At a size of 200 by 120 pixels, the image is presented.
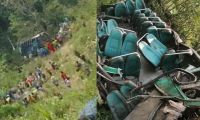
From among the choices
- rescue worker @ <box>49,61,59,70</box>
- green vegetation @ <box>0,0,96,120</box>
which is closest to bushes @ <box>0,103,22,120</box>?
green vegetation @ <box>0,0,96,120</box>

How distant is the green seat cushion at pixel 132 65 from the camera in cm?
148

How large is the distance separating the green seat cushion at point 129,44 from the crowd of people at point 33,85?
0.65m

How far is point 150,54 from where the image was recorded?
5.38ft

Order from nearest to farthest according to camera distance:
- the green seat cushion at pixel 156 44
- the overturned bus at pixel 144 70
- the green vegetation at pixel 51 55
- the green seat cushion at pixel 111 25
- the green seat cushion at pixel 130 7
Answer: the green vegetation at pixel 51 55
the overturned bus at pixel 144 70
the green seat cushion at pixel 111 25
the green seat cushion at pixel 156 44
the green seat cushion at pixel 130 7

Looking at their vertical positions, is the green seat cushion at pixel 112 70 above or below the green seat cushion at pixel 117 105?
above

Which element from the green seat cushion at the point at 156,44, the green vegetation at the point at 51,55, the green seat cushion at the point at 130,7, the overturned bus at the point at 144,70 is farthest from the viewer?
the green seat cushion at the point at 130,7

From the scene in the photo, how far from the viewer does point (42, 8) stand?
2.80 ft

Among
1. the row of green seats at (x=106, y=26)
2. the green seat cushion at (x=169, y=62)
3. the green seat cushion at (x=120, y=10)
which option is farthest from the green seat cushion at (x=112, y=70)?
the green seat cushion at (x=120, y=10)

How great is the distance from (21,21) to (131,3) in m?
1.02

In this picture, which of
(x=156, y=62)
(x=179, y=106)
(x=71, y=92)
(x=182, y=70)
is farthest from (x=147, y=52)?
(x=71, y=92)

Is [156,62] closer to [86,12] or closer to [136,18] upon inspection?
[136,18]

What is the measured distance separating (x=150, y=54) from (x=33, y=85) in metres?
0.84

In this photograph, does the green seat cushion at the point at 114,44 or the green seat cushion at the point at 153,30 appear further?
the green seat cushion at the point at 153,30

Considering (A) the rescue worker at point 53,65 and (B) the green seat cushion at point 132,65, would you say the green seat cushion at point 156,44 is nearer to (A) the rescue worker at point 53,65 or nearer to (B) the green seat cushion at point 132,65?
(B) the green seat cushion at point 132,65
